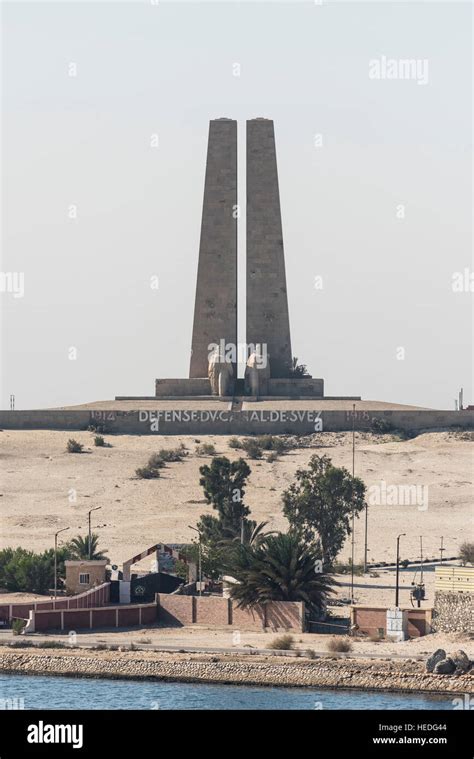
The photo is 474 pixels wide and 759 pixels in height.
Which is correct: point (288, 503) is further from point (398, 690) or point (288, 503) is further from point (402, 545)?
point (398, 690)

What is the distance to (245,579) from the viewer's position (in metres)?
85.2

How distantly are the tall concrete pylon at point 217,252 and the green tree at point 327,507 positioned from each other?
2705 centimetres

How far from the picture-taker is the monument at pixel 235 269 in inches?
4948

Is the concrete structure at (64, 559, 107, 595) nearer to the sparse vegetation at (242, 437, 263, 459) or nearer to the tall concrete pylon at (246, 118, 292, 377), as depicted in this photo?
the sparse vegetation at (242, 437, 263, 459)

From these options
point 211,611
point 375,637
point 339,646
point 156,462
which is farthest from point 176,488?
point 339,646

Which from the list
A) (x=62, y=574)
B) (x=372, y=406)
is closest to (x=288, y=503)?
(x=62, y=574)

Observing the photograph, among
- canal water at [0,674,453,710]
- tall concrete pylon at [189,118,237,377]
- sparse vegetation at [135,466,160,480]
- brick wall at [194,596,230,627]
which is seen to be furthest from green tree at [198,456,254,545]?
canal water at [0,674,453,710]

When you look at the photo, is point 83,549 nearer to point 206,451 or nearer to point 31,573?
point 31,573

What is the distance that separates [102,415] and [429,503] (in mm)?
20629

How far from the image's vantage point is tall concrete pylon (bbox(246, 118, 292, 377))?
12581 centimetres

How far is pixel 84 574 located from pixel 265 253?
39841mm

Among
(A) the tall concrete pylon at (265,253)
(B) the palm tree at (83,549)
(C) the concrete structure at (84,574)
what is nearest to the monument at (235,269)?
(A) the tall concrete pylon at (265,253)

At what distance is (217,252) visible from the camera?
126 metres

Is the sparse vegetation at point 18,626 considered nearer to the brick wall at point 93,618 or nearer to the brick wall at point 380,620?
the brick wall at point 93,618
